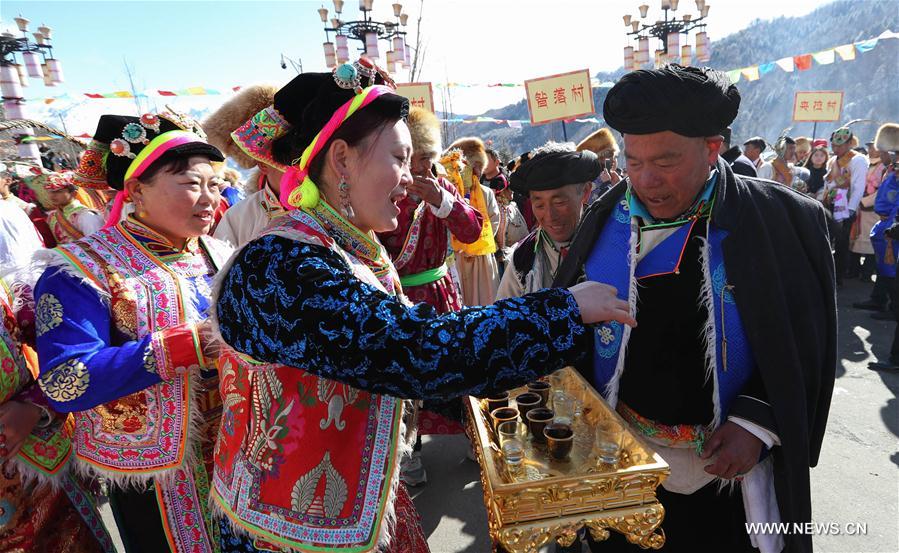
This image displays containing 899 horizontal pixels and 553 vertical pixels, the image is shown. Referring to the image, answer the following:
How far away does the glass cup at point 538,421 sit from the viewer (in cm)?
158

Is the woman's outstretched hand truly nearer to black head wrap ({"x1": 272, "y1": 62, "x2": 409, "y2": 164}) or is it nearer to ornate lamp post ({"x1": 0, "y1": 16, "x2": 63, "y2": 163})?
black head wrap ({"x1": 272, "y1": 62, "x2": 409, "y2": 164})

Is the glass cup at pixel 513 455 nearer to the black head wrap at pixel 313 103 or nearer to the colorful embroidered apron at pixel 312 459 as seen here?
the colorful embroidered apron at pixel 312 459

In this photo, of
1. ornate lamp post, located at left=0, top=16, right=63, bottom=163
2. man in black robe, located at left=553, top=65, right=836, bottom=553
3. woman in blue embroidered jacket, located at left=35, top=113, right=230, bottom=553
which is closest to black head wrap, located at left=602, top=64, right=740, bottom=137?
man in black robe, located at left=553, top=65, right=836, bottom=553

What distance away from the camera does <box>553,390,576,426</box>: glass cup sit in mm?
1713

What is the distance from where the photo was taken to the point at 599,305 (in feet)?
3.38

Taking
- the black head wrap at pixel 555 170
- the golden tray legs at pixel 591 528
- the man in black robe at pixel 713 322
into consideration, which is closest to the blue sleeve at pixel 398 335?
the golden tray legs at pixel 591 528

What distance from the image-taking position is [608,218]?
2.05 m

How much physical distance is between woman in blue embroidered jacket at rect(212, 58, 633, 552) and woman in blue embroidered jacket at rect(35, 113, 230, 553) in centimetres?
43

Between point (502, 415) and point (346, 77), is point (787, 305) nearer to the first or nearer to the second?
point (502, 415)

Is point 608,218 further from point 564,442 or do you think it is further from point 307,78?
point 307,78

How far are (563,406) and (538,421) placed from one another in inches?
11.0

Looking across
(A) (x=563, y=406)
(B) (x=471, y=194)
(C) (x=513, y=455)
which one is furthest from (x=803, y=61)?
(C) (x=513, y=455)

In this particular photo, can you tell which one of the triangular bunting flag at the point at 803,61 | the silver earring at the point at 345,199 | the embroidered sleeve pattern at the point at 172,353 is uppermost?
the triangular bunting flag at the point at 803,61

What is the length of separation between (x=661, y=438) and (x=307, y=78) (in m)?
1.72
